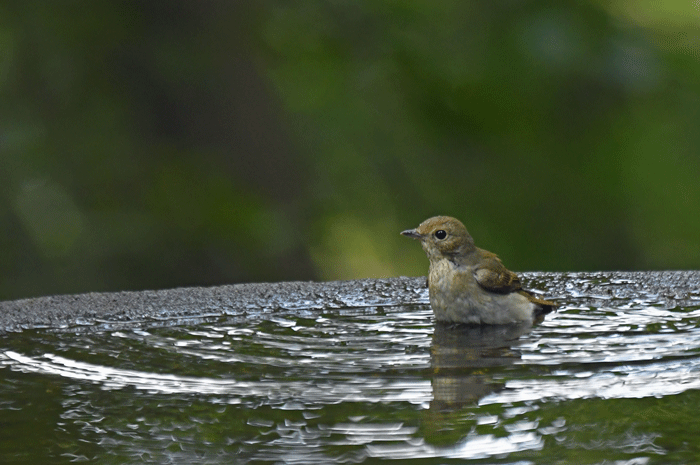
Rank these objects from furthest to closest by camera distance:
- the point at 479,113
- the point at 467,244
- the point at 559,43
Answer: the point at 479,113
the point at 559,43
the point at 467,244

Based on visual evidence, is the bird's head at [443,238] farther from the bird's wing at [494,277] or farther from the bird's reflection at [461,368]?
the bird's reflection at [461,368]

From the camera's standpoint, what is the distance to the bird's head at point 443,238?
3.78 m

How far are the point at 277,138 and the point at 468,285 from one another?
176 inches

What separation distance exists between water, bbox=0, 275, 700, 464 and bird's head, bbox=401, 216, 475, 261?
44cm

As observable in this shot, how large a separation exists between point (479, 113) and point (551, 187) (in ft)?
4.03

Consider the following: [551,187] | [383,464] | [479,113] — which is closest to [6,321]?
[383,464]

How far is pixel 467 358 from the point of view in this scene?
8.91ft

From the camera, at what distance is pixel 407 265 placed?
347 inches

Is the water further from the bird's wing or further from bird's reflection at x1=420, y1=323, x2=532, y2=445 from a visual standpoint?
the bird's wing

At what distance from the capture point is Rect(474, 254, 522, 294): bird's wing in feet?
11.7

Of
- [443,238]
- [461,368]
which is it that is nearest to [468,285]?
[443,238]

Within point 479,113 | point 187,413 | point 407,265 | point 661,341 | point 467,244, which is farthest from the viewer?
point 407,265

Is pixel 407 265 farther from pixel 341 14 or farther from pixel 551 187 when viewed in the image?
pixel 341 14

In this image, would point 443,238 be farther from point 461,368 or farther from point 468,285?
point 461,368
